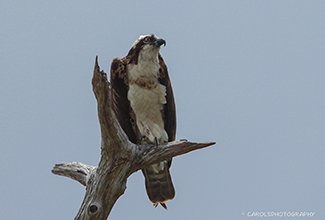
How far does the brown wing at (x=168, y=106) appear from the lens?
20.6ft

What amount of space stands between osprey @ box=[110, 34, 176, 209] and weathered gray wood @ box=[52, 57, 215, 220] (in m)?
0.52

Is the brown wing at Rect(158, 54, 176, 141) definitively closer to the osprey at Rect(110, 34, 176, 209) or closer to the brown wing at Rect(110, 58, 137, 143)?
the osprey at Rect(110, 34, 176, 209)

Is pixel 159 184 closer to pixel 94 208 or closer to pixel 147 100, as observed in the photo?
pixel 147 100

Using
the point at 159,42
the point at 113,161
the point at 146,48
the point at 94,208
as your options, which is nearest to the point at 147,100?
the point at 146,48

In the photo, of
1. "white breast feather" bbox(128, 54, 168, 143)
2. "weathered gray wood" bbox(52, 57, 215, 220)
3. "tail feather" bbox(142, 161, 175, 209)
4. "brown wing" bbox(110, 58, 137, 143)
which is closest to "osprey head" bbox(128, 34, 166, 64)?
"white breast feather" bbox(128, 54, 168, 143)

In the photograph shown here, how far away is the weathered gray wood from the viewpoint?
5.14m

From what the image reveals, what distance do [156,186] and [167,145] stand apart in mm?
1479

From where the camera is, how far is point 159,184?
676 centimetres

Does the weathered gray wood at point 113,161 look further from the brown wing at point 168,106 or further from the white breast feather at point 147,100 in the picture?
the brown wing at point 168,106

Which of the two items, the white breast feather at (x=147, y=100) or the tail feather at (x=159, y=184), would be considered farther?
the tail feather at (x=159, y=184)

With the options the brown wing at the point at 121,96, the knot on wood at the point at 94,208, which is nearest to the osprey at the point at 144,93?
the brown wing at the point at 121,96

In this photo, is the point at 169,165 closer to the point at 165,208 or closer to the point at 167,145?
the point at 165,208

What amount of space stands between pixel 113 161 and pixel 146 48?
197 centimetres

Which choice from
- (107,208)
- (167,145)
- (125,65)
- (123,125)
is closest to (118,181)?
(107,208)
